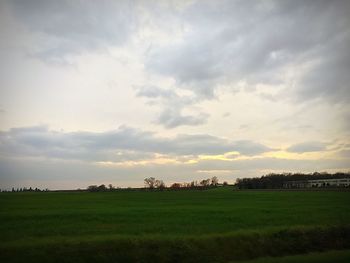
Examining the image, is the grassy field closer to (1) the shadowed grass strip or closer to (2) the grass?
(1) the shadowed grass strip

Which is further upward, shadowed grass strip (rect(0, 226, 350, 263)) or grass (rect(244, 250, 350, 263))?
shadowed grass strip (rect(0, 226, 350, 263))

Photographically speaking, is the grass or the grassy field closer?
the grassy field

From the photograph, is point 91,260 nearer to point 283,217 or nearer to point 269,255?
point 269,255

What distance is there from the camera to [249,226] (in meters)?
32.8

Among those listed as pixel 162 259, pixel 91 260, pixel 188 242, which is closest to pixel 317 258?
pixel 188 242

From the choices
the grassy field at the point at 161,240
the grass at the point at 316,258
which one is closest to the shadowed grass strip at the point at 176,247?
the grassy field at the point at 161,240

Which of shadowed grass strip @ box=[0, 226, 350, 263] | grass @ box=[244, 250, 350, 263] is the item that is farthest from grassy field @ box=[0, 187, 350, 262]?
grass @ box=[244, 250, 350, 263]

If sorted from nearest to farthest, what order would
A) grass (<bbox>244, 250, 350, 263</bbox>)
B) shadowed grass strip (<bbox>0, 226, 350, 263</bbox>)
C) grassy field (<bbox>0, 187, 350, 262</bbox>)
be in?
shadowed grass strip (<bbox>0, 226, 350, 263</bbox>) → grassy field (<bbox>0, 187, 350, 262</bbox>) → grass (<bbox>244, 250, 350, 263</bbox>)

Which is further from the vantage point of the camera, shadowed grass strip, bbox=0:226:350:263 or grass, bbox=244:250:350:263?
grass, bbox=244:250:350:263

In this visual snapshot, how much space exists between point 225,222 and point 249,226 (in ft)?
10.2

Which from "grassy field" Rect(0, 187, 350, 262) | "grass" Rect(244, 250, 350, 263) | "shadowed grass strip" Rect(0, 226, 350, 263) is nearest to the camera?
"shadowed grass strip" Rect(0, 226, 350, 263)

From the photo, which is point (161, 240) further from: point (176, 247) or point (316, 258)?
point (316, 258)

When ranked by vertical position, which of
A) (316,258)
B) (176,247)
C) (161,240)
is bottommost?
(316,258)

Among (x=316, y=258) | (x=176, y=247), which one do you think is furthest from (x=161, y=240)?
(x=316, y=258)
